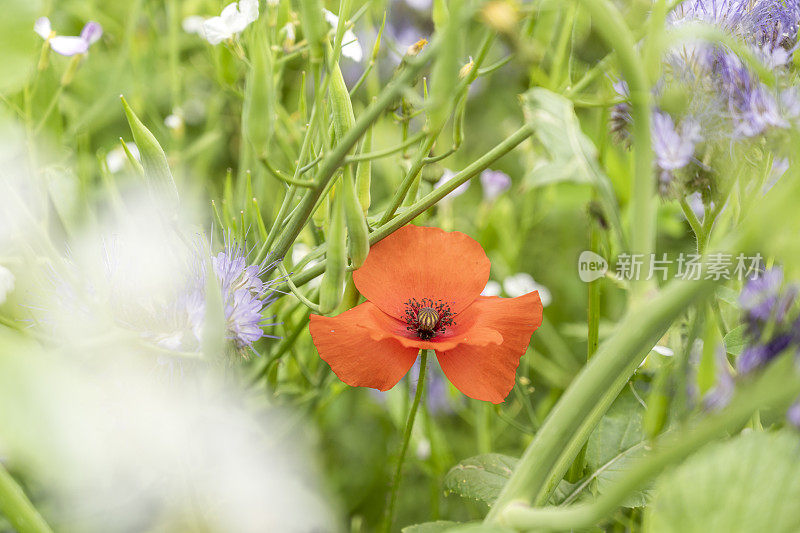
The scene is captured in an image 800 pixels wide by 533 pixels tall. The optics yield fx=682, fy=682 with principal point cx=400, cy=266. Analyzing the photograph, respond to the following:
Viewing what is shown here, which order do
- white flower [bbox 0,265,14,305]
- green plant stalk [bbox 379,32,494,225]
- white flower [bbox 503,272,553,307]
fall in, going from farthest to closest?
white flower [bbox 503,272,553,307]
white flower [bbox 0,265,14,305]
green plant stalk [bbox 379,32,494,225]

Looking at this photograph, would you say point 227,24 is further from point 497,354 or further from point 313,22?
point 497,354

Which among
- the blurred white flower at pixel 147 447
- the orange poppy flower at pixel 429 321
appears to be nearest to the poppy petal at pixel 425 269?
the orange poppy flower at pixel 429 321

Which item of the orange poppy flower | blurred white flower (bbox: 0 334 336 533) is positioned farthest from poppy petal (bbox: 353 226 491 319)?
blurred white flower (bbox: 0 334 336 533)

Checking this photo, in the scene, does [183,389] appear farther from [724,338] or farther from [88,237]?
[724,338]

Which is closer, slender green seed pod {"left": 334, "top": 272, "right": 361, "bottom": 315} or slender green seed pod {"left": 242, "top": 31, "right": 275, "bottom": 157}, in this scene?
slender green seed pod {"left": 242, "top": 31, "right": 275, "bottom": 157}

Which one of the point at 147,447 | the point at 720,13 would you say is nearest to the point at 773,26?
the point at 720,13

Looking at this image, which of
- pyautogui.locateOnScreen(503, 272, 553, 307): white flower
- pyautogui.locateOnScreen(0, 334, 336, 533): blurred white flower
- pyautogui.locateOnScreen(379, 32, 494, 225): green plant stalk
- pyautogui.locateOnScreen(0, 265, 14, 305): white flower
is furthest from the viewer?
pyautogui.locateOnScreen(503, 272, 553, 307): white flower

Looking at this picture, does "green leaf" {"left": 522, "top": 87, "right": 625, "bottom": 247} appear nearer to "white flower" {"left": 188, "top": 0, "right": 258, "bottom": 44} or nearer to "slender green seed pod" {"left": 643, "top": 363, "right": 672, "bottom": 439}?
"slender green seed pod" {"left": 643, "top": 363, "right": 672, "bottom": 439}

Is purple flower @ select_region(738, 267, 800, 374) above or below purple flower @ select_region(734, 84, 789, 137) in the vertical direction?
below
